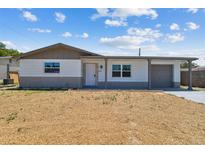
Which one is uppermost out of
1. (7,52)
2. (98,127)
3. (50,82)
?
(7,52)

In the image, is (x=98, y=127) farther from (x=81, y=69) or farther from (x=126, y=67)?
(x=126, y=67)

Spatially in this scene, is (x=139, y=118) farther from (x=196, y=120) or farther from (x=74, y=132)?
(x=74, y=132)

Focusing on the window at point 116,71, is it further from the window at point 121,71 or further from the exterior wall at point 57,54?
the exterior wall at point 57,54

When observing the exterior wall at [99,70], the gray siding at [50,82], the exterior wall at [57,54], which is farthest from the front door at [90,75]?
the exterior wall at [57,54]

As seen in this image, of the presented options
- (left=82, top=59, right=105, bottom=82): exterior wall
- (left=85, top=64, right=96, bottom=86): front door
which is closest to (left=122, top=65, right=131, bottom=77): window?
(left=82, top=59, right=105, bottom=82): exterior wall

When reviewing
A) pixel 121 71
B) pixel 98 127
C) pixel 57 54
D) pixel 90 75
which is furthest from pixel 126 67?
pixel 98 127

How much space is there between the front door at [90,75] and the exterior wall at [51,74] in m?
1.07

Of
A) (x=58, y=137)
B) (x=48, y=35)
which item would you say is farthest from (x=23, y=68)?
(x=58, y=137)

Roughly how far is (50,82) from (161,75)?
32.6ft

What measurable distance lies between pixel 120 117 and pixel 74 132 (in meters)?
2.14

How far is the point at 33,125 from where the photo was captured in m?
6.43

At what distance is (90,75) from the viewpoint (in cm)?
2098

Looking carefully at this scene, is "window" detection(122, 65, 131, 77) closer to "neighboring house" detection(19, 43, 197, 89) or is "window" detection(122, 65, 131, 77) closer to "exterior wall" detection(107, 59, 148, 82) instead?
"neighboring house" detection(19, 43, 197, 89)
